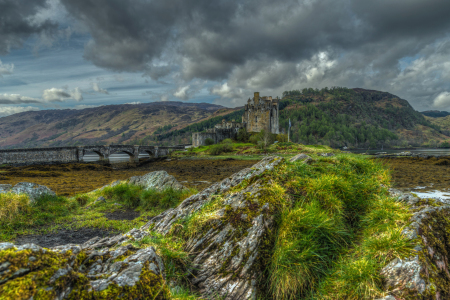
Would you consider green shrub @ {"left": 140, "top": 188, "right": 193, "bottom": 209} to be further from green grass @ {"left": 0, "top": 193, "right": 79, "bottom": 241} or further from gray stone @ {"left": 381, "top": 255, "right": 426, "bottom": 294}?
gray stone @ {"left": 381, "top": 255, "right": 426, "bottom": 294}

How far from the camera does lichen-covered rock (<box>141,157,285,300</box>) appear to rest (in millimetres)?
3158

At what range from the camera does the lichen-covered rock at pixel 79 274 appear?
1.81 metres

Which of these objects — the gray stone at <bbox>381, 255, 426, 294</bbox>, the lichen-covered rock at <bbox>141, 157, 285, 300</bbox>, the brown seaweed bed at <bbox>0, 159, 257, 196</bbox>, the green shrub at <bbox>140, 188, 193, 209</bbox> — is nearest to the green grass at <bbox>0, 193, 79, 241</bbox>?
the green shrub at <bbox>140, 188, 193, 209</bbox>

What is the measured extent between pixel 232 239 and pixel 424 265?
2.52 metres

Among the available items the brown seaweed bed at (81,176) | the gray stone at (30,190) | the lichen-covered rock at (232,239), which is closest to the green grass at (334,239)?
the lichen-covered rock at (232,239)

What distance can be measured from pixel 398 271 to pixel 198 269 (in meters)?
2.68

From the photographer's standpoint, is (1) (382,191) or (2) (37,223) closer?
(1) (382,191)

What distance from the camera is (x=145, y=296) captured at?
2291 millimetres

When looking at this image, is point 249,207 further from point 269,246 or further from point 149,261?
point 149,261

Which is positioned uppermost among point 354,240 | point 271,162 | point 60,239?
point 271,162

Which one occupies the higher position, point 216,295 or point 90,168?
point 216,295

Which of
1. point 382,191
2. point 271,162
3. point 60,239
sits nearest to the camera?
point 382,191

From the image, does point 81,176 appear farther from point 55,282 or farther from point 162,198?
point 55,282

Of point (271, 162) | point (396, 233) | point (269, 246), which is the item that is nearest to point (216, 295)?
point (269, 246)
